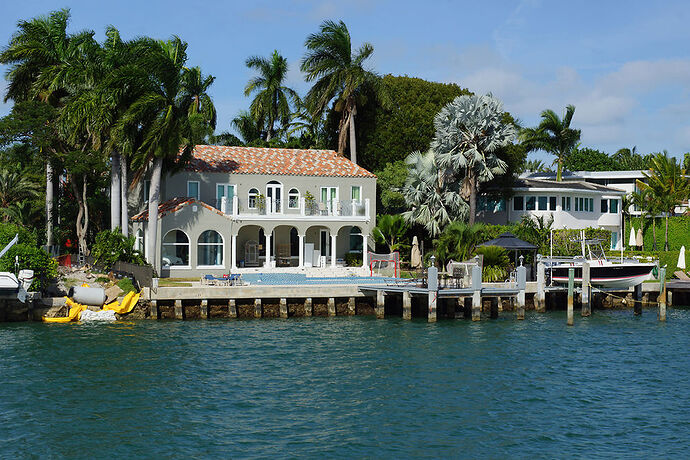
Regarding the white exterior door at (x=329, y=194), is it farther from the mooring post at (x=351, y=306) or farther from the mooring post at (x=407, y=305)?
the mooring post at (x=407, y=305)

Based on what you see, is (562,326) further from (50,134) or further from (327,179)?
(50,134)

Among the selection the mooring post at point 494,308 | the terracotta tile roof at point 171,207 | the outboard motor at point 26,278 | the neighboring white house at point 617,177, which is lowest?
the mooring post at point 494,308

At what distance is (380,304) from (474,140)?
2015 centimetres

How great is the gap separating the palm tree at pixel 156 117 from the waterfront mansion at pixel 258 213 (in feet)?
6.81

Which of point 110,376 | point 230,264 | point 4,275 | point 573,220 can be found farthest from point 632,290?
point 4,275

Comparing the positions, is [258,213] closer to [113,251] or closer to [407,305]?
[113,251]

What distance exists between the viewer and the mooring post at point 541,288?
3797 cm

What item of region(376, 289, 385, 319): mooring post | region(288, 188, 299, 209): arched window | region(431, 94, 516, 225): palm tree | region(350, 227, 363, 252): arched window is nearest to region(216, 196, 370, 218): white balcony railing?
region(288, 188, 299, 209): arched window

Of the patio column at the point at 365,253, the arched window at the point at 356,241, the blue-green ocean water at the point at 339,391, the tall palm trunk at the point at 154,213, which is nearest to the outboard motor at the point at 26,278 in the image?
the blue-green ocean water at the point at 339,391

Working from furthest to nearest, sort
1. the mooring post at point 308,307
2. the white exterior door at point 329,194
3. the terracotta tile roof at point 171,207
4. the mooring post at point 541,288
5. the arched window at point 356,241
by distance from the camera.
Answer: the arched window at point 356,241, the white exterior door at point 329,194, the terracotta tile roof at point 171,207, the mooring post at point 541,288, the mooring post at point 308,307

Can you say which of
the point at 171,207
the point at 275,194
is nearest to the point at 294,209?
the point at 275,194

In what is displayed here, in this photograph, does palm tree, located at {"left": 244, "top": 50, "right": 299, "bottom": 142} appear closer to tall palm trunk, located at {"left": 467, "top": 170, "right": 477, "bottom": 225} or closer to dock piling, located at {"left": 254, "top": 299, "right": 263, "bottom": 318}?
tall palm trunk, located at {"left": 467, "top": 170, "right": 477, "bottom": 225}

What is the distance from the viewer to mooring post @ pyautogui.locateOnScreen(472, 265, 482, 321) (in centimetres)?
3538

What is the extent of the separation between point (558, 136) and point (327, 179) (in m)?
22.9
